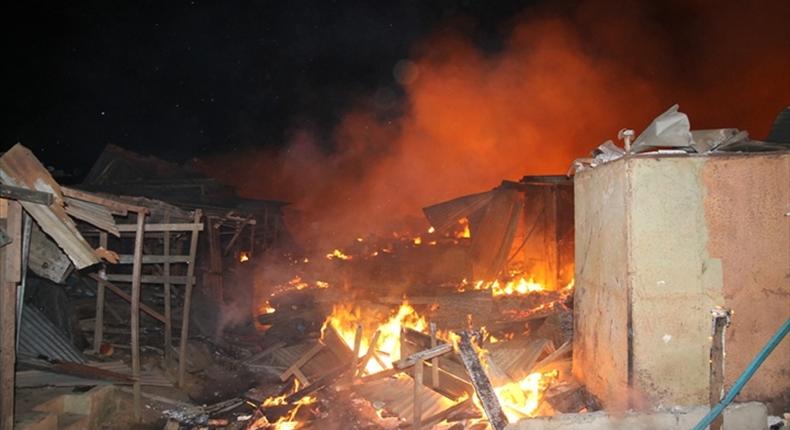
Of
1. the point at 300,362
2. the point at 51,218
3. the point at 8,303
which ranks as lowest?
the point at 300,362

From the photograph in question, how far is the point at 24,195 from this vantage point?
14.8 feet

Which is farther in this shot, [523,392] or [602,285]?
[523,392]

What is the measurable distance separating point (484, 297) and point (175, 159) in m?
27.1

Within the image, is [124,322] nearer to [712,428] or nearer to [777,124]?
[712,428]

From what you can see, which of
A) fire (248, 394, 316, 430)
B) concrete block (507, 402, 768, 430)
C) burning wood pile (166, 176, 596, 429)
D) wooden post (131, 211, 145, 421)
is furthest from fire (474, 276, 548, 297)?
wooden post (131, 211, 145, 421)

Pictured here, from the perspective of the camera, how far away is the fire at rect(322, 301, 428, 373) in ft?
32.2

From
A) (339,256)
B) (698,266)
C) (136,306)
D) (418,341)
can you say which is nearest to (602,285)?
(698,266)

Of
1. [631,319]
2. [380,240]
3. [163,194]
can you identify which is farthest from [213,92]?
[631,319]

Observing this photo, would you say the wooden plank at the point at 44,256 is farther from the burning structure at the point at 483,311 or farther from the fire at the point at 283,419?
the fire at the point at 283,419

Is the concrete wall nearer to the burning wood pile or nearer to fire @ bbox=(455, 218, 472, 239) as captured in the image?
the burning wood pile

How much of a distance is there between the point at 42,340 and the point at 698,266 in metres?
9.55

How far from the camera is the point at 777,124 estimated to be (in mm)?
5062

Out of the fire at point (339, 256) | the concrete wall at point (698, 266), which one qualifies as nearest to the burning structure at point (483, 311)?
the concrete wall at point (698, 266)

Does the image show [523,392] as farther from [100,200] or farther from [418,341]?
[100,200]
